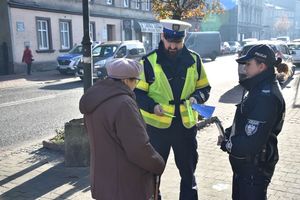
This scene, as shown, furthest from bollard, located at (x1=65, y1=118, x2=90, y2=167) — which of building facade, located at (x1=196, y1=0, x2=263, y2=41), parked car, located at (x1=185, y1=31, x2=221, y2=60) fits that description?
building facade, located at (x1=196, y1=0, x2=263, y2=41)

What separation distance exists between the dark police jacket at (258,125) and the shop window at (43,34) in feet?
75.0

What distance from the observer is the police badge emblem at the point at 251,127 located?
2.58m

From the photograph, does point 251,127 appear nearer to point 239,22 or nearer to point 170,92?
point 170,92

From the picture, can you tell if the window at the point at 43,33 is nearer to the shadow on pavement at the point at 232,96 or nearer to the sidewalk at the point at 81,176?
the shadow on pavement at the point at 232,96

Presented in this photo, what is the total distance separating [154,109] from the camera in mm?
3449

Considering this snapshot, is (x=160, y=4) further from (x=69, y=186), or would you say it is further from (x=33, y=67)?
(x=33, y=67)

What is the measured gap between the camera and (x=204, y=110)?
336 cm

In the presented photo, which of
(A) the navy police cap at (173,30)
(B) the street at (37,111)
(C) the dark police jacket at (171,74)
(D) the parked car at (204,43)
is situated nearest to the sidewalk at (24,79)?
(B) the street at (37,111)

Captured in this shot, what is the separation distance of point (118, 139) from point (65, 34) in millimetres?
25373

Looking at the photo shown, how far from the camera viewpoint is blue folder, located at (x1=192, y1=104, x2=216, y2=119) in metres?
3.32

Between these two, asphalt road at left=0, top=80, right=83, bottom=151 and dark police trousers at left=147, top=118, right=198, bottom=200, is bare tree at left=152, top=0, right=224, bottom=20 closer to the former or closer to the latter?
asphalt road at left=0, top=80, right=83, bottom=151

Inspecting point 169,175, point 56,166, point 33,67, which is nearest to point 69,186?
A: point 56,166

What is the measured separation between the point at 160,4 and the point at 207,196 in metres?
5.96

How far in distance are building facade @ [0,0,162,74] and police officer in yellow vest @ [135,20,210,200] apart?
17.3 m
